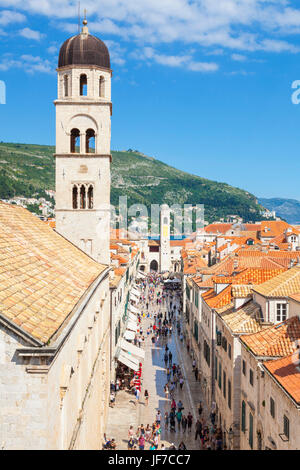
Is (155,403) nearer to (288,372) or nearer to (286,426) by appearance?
(288,372)

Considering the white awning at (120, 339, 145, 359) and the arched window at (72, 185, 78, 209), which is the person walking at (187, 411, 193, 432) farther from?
the arched window at (72, 185, 78, 209)

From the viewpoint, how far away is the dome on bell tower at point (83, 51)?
29.2m

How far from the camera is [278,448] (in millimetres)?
17578

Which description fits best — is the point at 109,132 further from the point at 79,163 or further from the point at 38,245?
the point at 38,245

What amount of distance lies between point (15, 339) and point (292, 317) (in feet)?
52.6

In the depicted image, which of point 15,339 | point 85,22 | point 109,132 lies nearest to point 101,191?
point 109,132

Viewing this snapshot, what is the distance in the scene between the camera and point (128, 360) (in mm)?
40031

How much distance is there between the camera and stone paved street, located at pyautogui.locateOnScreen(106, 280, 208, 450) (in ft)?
98.6

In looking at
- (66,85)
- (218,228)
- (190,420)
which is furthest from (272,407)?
(218,228)

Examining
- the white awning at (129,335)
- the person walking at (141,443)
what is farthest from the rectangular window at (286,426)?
the white awning at (129,335)

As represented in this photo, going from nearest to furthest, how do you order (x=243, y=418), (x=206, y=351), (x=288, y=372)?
1. (x=288, y=372)
2. (x=243, y=418)
3. (x=206, y=351)

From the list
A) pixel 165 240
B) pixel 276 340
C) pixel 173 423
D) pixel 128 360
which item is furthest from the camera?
pixel 165 240

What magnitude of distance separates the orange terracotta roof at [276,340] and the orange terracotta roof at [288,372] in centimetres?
112

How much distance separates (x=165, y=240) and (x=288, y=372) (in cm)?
15078
